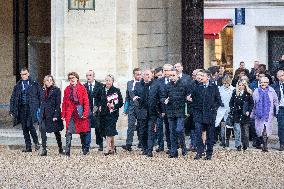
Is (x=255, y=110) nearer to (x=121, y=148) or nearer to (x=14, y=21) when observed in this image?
(x=121, y=148)

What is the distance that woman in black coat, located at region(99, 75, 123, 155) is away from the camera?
28.0 m

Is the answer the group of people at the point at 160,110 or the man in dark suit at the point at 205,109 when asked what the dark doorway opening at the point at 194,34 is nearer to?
the group of people at the point at 160,110

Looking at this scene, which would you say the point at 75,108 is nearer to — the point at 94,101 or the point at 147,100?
the point at 94,101

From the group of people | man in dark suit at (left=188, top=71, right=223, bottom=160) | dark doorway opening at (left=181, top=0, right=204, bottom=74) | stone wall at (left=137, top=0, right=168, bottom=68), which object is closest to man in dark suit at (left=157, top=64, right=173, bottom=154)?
the group of people

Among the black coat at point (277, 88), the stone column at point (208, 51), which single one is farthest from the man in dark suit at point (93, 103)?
the stone column at point (208, 51)

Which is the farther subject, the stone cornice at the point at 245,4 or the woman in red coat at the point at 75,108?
the stone cornice at the point at 245,4

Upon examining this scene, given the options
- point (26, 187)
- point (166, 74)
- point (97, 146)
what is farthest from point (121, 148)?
point (26, 187)

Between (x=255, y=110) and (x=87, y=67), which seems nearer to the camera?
(x=255, y=110)

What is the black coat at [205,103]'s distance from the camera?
2691cm

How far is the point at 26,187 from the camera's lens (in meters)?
23.2

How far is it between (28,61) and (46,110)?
27.3 feet

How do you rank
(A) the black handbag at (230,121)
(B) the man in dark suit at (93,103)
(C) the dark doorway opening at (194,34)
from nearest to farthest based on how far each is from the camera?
1. (B) the man in dark suit at (93,103)
2. (A) the black handbag at (230,121)
3. (C) the dark doorway opening at (194,34)

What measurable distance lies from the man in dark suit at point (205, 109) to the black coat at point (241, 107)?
1571 mm

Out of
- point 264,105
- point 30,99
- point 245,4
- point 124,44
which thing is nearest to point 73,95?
point 30,99
